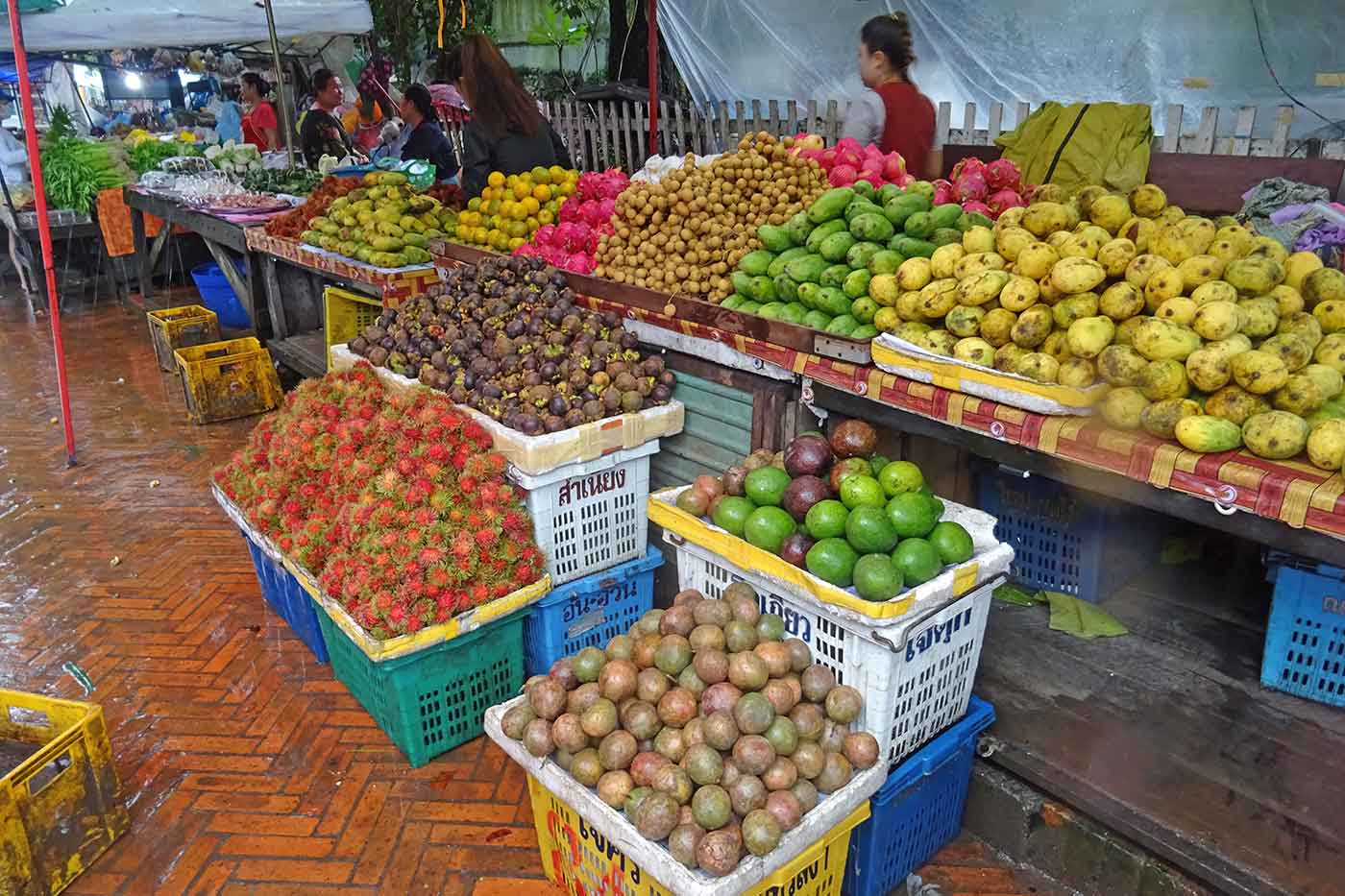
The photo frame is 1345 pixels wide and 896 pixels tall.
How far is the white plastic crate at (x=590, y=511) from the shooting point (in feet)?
9.75

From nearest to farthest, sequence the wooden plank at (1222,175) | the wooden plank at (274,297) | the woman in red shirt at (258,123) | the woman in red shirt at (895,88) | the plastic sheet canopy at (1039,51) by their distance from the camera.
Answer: the wooden plank at (1222,175)
the woman in red shirt at (895,88)
the plastic sheet canopy at (1039,51)
the wooden plank at (274,297)
the woman in red shirt at (258,123)

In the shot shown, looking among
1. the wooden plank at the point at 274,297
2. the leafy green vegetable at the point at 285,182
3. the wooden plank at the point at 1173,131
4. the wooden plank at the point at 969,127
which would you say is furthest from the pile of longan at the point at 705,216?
the leafy green vegetable at the point at 285,182

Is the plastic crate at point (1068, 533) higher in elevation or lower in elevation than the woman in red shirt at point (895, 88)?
lower

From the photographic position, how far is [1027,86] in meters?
6.77

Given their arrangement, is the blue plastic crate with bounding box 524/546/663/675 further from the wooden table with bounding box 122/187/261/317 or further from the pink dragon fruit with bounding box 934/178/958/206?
the wooden table with bounding box 122/187/261/317

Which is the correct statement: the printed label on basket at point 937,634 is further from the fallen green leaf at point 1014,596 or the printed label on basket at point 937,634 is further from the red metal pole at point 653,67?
the red metal pole at point 653,67

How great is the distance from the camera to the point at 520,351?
334 cm

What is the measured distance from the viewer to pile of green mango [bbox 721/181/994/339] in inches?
110

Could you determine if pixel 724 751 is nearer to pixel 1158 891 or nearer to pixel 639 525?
pixel 1158 891

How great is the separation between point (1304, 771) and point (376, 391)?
3.10m

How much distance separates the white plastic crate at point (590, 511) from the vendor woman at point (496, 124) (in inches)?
99.2

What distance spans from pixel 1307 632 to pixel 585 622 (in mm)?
2130

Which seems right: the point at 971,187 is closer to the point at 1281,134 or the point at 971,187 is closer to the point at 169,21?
the point at 1281,134

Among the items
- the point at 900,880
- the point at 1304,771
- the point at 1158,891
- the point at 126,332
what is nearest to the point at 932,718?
the point at 900,880
